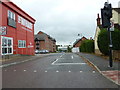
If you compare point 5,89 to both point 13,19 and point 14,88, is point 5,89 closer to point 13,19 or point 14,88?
point 14,88

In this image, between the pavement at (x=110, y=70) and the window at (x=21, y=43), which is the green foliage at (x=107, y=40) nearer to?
the pavement at (x=110, y=70)

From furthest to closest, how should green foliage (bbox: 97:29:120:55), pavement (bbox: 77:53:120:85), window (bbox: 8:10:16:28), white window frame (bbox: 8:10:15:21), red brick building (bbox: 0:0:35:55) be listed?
1. white window frame (bbox: 8:10:15:21)
2. window (bbox: 8:10:16:28)
3. red brick building (bbox: 0:0:35:55)
4. green foliage (bbox: 97:29:120:55)
5. pavement (bbox: 77:53:120:85)

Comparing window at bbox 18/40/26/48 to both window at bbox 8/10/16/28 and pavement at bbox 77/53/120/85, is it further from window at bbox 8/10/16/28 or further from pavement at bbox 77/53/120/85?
pavement at bbox 77/53/120/85

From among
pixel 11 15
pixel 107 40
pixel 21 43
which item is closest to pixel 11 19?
pixel 11 15

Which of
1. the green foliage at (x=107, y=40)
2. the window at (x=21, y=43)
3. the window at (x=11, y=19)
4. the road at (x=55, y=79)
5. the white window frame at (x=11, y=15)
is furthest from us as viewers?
the window at (x=21, y=43)

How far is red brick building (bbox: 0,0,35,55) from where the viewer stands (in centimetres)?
2264

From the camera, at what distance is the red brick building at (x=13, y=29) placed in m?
22.6

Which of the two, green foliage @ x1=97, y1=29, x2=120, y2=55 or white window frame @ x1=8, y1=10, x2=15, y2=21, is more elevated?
white window frame @ x1=8, y1=10, x2=15, y2=21

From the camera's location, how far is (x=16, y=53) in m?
27.3

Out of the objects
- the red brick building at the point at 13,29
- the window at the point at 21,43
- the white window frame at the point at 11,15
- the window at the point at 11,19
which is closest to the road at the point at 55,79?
the red brick building at the point at 13,29

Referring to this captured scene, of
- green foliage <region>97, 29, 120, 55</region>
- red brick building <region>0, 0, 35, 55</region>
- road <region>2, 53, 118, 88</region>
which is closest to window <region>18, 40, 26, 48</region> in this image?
red brick building <region>0, 0, 35, 55</region>

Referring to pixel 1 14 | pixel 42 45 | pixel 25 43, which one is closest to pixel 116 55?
pixel 1 14

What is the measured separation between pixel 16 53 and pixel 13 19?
590cm

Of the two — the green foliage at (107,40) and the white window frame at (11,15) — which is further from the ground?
the white window frame at (11,15)
